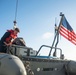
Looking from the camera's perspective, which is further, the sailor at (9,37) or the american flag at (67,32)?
the american flag at (67,32)

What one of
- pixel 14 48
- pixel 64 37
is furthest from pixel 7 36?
pixel 64 37

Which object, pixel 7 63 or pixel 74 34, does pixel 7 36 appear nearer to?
pixel 7 63

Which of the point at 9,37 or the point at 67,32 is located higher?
the point at 67,32

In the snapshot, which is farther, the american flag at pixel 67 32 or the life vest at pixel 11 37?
the american flag at pixel 67 32

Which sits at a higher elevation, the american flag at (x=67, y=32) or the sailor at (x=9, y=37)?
the american flag at (x=67, y=32)

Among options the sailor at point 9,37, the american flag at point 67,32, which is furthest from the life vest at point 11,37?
the american flag at point 67,32

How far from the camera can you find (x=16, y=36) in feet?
31.3

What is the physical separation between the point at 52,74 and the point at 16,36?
235 centimetres

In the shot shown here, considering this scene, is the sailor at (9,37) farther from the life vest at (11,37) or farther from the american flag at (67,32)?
the american flag at (67,32)

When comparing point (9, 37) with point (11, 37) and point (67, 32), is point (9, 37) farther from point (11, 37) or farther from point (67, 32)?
point (67, 32)

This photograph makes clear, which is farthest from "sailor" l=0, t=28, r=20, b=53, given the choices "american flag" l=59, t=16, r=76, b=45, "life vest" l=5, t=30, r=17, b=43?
"american flag" l=59, t=16, r=76, b=45

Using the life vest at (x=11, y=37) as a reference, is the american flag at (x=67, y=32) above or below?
above

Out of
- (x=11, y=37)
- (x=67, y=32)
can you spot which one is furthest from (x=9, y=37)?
(x=67, y=32)

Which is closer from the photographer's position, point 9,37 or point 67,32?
point 9,37
